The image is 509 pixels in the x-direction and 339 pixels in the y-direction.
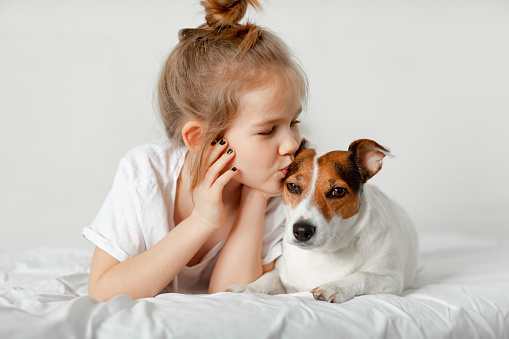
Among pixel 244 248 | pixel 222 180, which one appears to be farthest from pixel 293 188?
pixel 244 248

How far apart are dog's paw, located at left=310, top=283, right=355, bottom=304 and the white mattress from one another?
29 millimetres

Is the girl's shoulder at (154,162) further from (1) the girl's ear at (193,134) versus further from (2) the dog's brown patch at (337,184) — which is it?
(2) the dog's brown patch at (337,184)

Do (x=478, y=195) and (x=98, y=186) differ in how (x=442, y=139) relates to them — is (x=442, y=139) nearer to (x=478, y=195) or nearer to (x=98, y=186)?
(x=478, y=195)

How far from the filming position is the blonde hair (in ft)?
6.79

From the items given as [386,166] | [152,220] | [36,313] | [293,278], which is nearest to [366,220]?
[293,278]

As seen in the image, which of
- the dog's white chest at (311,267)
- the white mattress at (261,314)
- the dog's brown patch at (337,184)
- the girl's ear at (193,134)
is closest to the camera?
the white mattress at (261,314)

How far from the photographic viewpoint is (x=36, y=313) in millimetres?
1600

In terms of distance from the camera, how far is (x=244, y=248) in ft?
7.43

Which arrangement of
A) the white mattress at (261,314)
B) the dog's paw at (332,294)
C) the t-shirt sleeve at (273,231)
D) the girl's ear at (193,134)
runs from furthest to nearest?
the t-shirt sleeve at (273,231) → the girl's ear at (193,134) → the dog's paw at (332,294) → the white mattress at (261,314)

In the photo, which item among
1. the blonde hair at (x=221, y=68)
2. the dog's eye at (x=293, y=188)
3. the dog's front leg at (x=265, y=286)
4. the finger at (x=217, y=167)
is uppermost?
the blonde hair at (x=221, y=68)

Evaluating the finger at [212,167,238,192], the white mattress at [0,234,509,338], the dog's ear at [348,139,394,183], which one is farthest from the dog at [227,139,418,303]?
the finger at [212,167,238,192]

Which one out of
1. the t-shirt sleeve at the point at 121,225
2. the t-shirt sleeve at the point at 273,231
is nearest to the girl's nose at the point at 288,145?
the t-shirt sleeve at the point at 273,231

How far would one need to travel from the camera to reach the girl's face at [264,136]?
6.68 feet

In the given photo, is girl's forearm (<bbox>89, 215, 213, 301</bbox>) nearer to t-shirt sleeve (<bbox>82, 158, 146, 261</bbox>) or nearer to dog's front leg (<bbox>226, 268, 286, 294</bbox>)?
t-shirt sleeve (<bbox>82, 158, 146, 261</bbox>)
